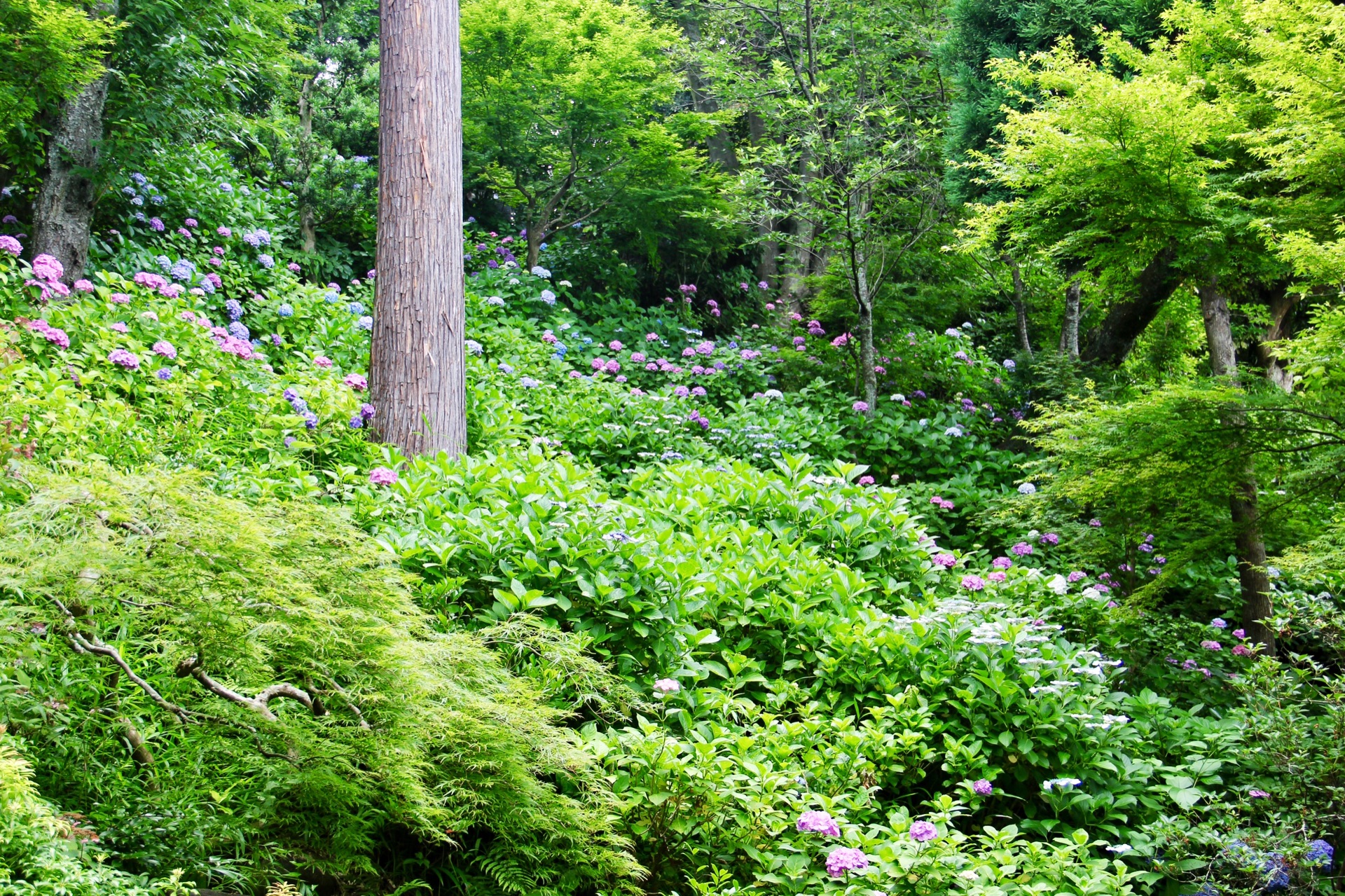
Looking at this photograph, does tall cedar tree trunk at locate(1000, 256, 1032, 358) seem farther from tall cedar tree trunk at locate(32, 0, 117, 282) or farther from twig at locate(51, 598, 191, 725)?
twig at locate(51, 598, 191, 725)

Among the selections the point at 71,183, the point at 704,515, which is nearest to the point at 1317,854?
the point at 704,515

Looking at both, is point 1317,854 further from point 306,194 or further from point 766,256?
point 766,256

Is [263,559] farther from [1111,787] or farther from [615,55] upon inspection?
[615,55]

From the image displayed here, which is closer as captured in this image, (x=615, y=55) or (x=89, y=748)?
(x=89, y=748)

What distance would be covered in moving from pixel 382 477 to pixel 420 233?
1.82 meters

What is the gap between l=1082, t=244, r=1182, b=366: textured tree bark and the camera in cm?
644

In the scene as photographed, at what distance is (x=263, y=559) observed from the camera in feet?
7.12

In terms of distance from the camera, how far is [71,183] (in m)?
5.66

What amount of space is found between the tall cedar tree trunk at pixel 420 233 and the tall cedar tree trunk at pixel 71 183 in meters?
1.84

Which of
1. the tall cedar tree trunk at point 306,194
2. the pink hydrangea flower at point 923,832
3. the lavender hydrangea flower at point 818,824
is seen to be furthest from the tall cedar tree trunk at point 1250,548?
the tall cedar tree trunk at point 306,194

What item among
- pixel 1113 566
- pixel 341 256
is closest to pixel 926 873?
pixel 1113 566

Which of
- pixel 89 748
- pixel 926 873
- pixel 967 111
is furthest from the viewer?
pixel 967 111

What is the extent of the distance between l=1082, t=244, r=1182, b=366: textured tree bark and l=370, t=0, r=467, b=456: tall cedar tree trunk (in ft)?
14.7

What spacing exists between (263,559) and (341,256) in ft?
24.3
